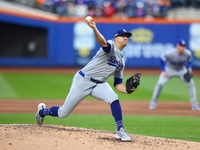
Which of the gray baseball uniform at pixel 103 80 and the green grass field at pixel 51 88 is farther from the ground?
the green grass field at pixel 51 88

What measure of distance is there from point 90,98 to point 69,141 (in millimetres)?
8280

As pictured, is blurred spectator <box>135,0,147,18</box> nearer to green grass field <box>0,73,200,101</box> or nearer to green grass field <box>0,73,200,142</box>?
green grass field <box>0,73,200,142</box>

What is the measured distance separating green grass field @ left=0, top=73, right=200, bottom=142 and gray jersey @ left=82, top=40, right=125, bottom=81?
1641 mm

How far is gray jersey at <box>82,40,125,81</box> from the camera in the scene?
248 inches

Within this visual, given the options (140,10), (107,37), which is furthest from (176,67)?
(140,10)

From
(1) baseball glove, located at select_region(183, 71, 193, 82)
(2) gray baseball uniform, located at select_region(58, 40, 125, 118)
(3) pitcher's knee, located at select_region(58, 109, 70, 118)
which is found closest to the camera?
(2) gray baseball uniform, located at select_region(58, 40, 125, 118)

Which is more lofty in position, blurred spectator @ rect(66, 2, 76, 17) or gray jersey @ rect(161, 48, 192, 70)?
blurred spectator @ rect(66, 2, 76, 17)

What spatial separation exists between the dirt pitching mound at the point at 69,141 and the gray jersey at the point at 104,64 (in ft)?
3.33

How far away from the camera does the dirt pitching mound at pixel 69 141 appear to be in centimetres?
582

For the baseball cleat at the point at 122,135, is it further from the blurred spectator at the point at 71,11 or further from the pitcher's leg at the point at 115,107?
the blurred spectator at the point at 71,11

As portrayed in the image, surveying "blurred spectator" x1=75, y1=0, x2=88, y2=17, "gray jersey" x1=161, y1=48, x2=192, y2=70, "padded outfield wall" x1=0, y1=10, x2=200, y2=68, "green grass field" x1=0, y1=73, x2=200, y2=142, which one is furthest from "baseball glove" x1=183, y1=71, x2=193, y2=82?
"blurred spectator" x1=75, y1=0, x2=88, y2=17

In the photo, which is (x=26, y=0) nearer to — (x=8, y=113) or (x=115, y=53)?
(x=8, y=113)

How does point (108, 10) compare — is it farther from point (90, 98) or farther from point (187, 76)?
point (187, 76)

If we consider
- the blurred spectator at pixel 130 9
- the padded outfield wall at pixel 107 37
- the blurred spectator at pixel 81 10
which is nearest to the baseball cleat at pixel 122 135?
the padded outfield wall at pixel 107 37
